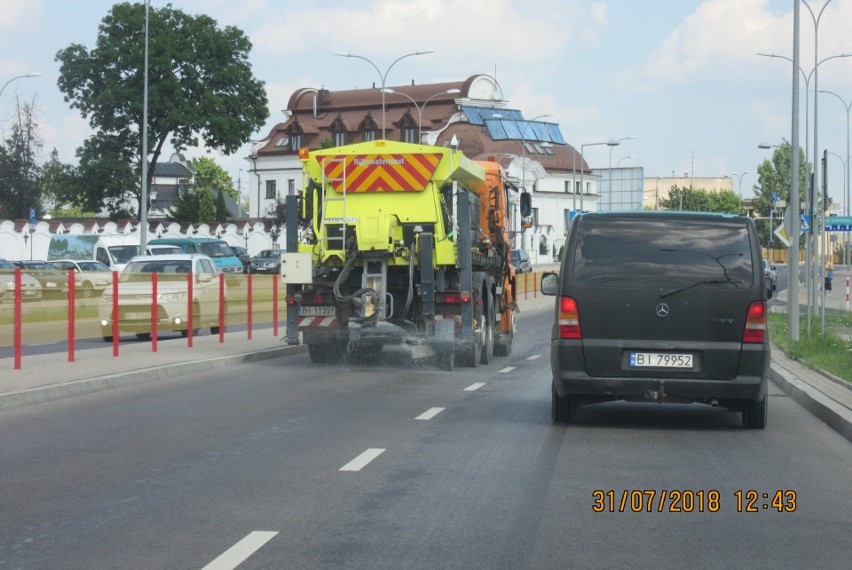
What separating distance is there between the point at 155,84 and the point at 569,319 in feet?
216

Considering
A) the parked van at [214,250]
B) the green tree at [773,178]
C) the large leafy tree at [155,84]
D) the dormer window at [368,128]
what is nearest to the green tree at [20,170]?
the large leafy tree at [155,84]

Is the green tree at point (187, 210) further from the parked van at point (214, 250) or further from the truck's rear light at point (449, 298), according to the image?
the truck's rear light at point (449, 298)

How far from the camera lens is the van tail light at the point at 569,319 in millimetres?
11781

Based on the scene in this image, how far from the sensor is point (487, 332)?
21.3 metres

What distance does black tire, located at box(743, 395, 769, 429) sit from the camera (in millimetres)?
12203

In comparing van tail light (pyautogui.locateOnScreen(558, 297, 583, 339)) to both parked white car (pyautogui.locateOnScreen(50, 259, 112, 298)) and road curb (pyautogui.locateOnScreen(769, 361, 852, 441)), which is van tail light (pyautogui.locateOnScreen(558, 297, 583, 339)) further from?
parked white car (pyautogui.locateOnScreen(50, 259, 112, 298))

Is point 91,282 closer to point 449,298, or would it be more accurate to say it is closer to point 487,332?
point 449,298

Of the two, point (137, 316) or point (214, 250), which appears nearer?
point (137, 316)

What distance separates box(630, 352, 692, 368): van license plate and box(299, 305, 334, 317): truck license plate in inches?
345

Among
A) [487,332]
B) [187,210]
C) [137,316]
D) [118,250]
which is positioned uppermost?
[187,210]

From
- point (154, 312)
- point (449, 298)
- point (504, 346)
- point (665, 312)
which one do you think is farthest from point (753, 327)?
point (154, 312)

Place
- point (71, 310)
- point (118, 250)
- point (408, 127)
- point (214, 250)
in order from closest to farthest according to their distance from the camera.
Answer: point (71, 310), point (118, 250), point (214, 250), point (408, 127)

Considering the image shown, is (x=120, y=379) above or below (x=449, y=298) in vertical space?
below

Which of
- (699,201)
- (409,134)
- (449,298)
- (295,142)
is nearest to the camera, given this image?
(449,298)
